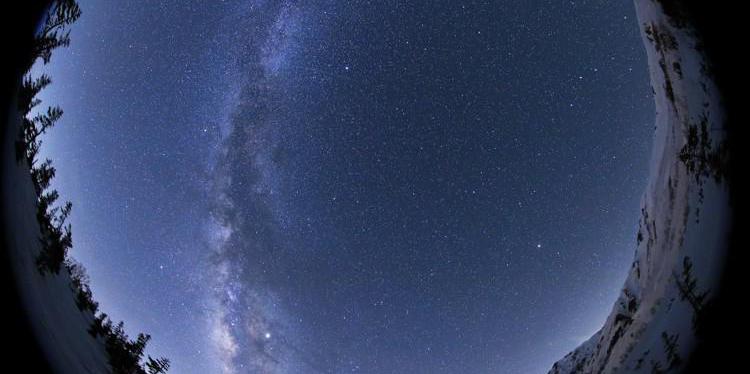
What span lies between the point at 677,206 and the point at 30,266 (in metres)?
12.8

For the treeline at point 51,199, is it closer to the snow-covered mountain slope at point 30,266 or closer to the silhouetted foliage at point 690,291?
the snow-covered mountain slope at point 30,266

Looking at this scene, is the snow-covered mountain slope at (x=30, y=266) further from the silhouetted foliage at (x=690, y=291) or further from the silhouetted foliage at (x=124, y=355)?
the silhouetted foliage at (x=690, y=291)

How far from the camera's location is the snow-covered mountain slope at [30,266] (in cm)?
406

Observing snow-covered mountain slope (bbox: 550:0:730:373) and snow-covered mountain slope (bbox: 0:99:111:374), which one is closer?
snow-covered mountain slope (bbox: 0:99:111:374)

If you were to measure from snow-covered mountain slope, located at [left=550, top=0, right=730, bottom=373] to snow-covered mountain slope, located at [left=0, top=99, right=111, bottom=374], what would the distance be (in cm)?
931

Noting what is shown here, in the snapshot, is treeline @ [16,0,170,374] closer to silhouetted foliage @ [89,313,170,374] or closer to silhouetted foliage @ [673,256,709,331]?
silhouetted foliage @ [89,313,170,374]

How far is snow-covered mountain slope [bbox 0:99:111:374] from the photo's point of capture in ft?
13.3

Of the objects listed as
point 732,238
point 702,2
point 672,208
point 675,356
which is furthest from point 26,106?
point 672,208

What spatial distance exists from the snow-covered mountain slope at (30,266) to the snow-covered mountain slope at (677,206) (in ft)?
30.6

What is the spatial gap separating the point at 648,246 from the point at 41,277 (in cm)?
1508

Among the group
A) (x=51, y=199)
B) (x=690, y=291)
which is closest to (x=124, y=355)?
(x=51, y=199)

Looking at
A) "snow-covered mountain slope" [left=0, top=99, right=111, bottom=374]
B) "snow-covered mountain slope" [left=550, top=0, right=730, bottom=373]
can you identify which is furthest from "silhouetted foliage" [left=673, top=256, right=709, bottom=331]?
"snow-covered mountain slope" [left=0, top=99, right=111, bottom=374]

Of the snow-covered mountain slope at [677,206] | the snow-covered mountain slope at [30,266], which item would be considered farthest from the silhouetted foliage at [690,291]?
the snow-covered mountain slope at [30,266]

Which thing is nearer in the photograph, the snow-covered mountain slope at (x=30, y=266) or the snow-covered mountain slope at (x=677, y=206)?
the snow-covered mountain slope at (x=30, y=266)
